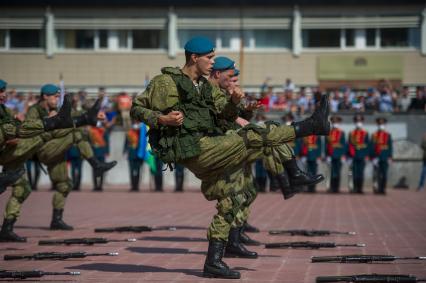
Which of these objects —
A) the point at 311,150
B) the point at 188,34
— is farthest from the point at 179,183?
the point at 188,34

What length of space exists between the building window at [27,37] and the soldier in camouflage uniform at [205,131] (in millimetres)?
32522

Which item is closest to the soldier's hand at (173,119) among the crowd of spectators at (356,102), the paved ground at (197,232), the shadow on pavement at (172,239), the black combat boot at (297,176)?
the paved ground at (197,232)

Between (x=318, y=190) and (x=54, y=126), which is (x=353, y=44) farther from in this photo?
(x=54, y=126)

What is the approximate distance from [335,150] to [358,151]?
645 mm

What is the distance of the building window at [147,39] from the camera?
4088 cm

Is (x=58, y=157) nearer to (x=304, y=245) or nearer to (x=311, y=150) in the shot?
(x=304, y=245)

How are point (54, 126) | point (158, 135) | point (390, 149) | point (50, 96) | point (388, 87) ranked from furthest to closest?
1. point (388, 87)
2. point (390, 149)
3. point (50, 96)
4. point (54, 126)
5. point (158, 135)

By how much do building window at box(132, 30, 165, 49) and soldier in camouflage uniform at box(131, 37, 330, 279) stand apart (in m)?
31.4

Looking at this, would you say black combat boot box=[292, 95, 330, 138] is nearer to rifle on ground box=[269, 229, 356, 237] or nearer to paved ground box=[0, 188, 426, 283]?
paved ground box=[0, 188, 426, 283]

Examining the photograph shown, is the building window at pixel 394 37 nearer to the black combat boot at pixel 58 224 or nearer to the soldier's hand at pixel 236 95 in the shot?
the black combat boot at pixel 58 224

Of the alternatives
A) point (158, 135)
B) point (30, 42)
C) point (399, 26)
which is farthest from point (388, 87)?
point (158, 135)

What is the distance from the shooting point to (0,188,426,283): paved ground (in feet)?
32.2

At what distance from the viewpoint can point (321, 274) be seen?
9523 mm

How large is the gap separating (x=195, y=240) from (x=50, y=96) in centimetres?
310
